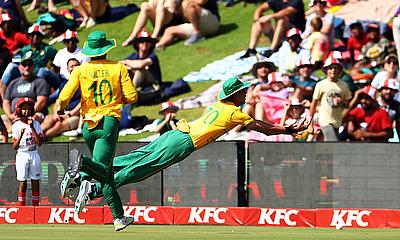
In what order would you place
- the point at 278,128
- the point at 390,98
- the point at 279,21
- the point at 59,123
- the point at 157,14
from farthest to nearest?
the point at 157,14
the point at 279,21
the point at 59,123
the point at 390,98
the point at 278,128

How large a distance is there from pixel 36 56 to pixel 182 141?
8.27 meters

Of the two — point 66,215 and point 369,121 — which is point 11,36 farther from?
point 369,121

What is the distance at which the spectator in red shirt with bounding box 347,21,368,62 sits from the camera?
1881cm

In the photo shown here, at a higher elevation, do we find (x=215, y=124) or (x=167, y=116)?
(x=215, y=124)

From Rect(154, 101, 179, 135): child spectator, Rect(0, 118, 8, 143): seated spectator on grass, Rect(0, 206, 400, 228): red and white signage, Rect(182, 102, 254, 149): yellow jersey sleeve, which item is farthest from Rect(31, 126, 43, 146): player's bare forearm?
Rect(182, 102, 254, 149): yellow jersey sleeve

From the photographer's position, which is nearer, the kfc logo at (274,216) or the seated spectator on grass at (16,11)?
the kfc logo at (274,216)

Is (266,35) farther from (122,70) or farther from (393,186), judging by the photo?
(122,70)

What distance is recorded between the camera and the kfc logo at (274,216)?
14297 millimetres

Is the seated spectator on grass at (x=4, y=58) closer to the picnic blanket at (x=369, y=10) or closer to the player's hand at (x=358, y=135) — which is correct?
the picnic blanket at (x=369, y=10)

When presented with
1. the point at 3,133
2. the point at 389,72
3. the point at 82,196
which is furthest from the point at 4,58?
the point at 82,196

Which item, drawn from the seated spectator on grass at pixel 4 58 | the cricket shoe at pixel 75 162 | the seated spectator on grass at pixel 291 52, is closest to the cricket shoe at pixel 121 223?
the cricket shoe at pixel 75 162

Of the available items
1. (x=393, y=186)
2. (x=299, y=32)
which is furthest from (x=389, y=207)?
(x=299, y=32)

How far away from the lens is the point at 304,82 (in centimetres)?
1717

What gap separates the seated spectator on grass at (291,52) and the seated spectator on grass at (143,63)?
218 centimetres
